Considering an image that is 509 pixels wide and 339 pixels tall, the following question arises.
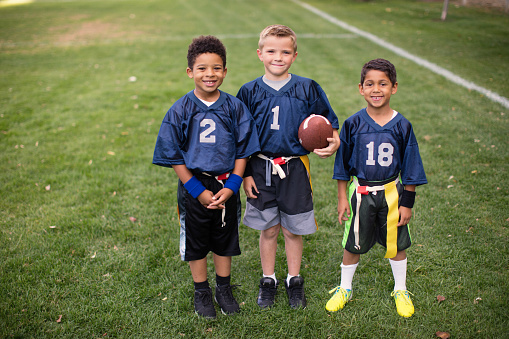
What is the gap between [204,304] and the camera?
2.95m

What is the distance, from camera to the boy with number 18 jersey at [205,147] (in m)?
2.61

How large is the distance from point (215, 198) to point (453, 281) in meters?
2.09

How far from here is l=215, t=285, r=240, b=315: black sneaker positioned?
9.67 ft

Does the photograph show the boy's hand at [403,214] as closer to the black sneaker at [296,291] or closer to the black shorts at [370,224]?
the black shorts at [370,224]

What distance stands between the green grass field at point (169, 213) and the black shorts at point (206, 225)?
52 centimetres

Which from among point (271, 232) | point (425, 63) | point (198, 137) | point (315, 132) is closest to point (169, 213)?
point (271, 232)

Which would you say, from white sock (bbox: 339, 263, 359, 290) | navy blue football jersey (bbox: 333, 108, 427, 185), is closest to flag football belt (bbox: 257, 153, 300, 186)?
navy blue football jersey (bbox: 333, 108, 427, 185)

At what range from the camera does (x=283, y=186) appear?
2805 millimetres

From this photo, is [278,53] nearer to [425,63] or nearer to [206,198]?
[206,198]

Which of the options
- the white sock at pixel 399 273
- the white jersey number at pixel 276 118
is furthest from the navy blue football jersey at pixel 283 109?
the white sock at pixel 399 273

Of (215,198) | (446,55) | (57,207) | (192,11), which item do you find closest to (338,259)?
(215,198)

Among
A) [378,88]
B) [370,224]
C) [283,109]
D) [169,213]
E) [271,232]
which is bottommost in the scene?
[169,213]

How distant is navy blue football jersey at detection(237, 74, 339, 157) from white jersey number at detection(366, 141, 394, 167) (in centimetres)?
35

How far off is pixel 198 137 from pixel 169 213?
1.88 metres
